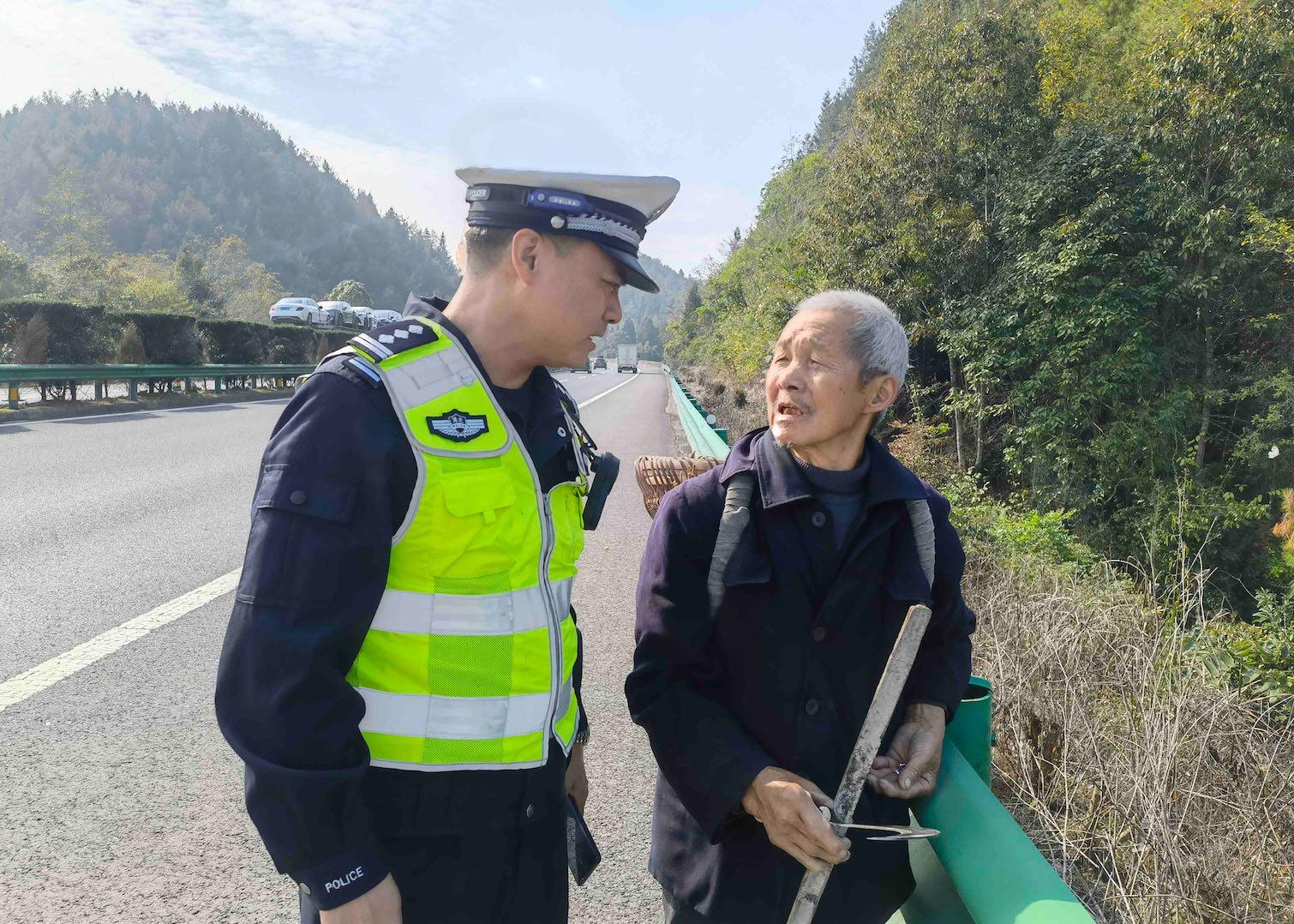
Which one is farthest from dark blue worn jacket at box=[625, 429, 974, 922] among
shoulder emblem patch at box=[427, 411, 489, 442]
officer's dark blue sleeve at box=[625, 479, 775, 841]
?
shoulder emblem patch at box=[427, 411, 489, 442]

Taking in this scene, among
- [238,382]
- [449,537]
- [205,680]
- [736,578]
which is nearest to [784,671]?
[736,578]

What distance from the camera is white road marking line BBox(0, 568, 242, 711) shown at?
415cm

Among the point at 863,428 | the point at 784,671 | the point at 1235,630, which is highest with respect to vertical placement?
the point at 863,428

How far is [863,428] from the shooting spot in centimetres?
205

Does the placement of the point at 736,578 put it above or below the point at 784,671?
above

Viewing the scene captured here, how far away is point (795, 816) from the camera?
5.18 ft

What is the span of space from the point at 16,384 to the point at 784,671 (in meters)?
17.2

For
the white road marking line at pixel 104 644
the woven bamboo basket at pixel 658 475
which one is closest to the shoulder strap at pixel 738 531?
the woven bamboo basket at pixel 658 475

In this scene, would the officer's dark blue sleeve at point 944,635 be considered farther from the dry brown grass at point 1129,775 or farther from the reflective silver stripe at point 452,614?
the dry brown grass at point 1129,775

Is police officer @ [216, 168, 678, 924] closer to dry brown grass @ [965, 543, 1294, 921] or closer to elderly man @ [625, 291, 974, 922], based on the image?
elderly man @ [625, 291, 974, 922]

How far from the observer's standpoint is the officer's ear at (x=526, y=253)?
166 cm

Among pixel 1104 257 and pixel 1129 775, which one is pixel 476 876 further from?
pixel 1104 257

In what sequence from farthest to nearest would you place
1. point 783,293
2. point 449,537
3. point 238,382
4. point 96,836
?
point 783,293, point 238,382, point 96,836, point 449,537

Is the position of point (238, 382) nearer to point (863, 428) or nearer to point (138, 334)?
point (138, 334)
